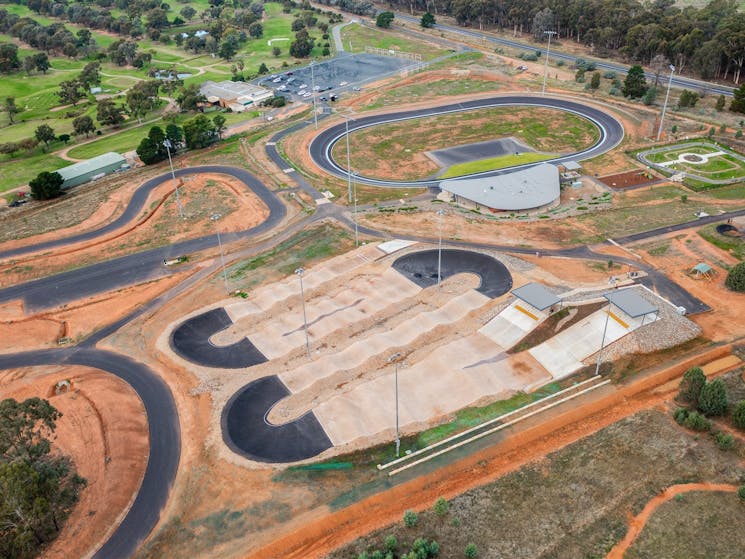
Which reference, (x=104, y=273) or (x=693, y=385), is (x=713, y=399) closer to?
(x=693, y=385)

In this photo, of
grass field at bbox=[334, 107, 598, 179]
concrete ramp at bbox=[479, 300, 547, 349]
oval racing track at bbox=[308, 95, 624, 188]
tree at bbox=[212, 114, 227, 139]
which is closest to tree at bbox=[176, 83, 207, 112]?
tree at bbox=[212, 114, 227, 139]

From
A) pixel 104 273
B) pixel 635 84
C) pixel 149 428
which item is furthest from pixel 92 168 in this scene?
pixel 635 84

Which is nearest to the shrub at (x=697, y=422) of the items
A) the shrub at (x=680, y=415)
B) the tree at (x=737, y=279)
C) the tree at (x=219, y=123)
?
the shrub at (x=680, y=415)

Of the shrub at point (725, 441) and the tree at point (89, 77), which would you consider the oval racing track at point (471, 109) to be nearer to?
the shrub at point (725, 441)

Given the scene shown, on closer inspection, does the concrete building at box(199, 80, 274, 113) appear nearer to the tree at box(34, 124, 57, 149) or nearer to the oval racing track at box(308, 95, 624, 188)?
the oval racing track at box(308, 95, 624, 188)

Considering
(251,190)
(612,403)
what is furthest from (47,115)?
(612,403)

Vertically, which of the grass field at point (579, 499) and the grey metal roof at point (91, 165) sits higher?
the grey metal roof at point (91, 165)
